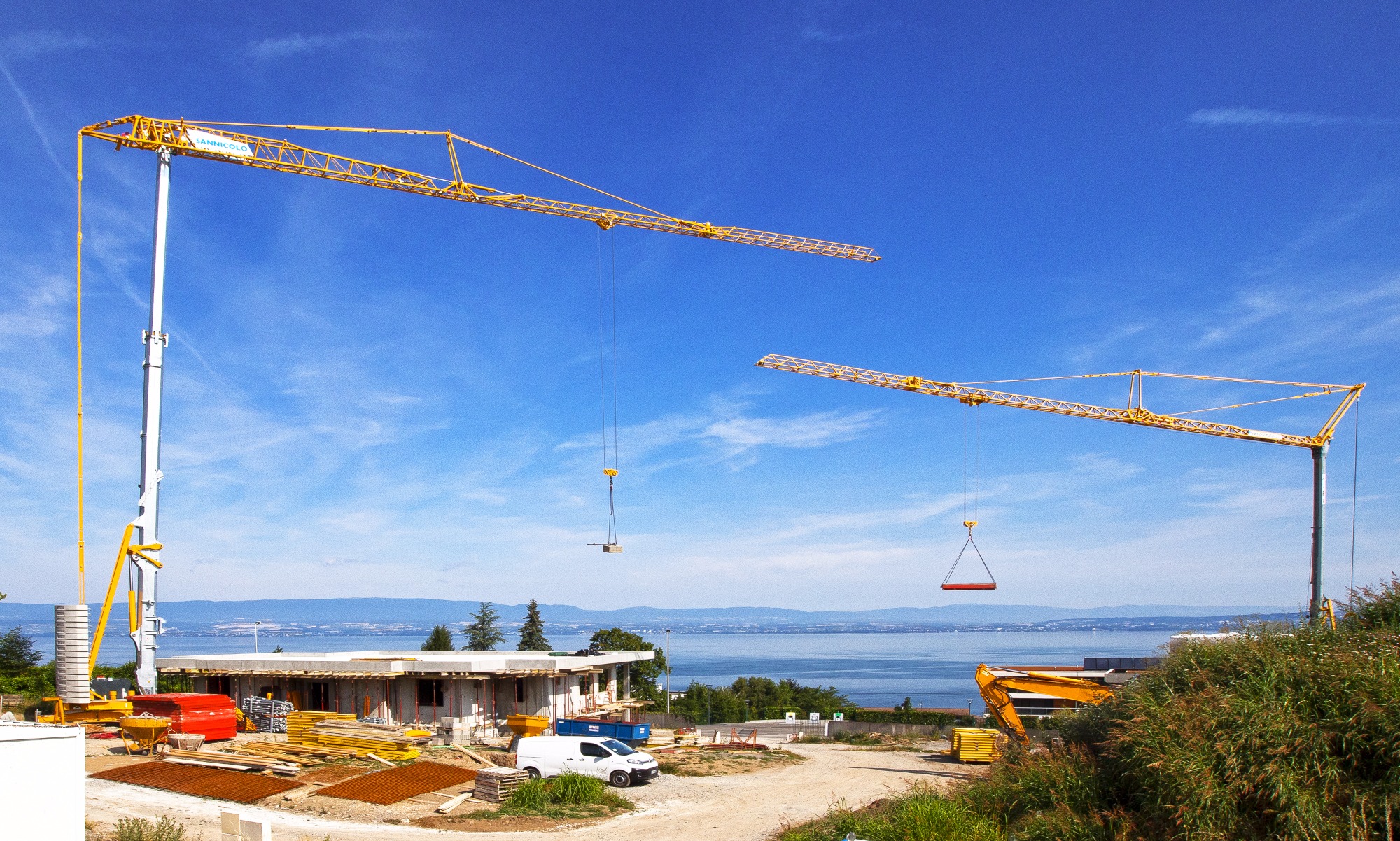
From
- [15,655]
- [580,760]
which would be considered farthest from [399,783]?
[15,655]

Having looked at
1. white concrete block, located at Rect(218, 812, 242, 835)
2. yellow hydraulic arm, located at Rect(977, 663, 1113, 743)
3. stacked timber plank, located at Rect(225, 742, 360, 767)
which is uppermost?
white concrete block, located at Rect(218, 812, 242, 835)

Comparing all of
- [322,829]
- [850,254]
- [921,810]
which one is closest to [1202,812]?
[921,810]

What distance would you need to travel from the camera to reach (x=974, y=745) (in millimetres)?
38562

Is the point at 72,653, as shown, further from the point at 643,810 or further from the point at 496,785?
the point at 643,810

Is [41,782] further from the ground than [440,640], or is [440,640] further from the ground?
[41,782]

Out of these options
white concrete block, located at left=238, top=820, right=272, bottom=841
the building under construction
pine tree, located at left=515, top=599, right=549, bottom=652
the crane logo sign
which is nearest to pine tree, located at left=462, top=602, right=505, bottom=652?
pine tree, located at left=515, top=599, right=549, bottom=652

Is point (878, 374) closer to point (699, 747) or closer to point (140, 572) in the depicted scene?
point (699, 747)

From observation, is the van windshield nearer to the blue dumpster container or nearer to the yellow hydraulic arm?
the blue dumpster container

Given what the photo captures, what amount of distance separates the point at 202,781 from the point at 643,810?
1300 cm

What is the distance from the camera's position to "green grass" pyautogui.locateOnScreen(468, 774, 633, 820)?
2548 centimetres

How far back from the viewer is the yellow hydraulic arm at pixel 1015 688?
Result: 3450 centimetres

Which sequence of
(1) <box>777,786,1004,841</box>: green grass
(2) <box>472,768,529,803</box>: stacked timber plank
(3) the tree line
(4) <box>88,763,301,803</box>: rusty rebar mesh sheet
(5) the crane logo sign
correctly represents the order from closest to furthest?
(1) <box>777,786,1004,841</box>: green grass
(4) <box>88,763,301,803</box>: rusty rebar mesh sheet
(2) <box>472,768,529,803</box>: stacked timber plank
(5) the crane logo sign
(3) the tree line

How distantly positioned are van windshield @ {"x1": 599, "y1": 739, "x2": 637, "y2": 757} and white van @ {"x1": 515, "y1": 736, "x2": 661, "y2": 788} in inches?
1.1

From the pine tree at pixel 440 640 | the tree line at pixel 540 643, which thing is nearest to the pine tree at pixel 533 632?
the tree line at pixel 540 643
